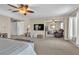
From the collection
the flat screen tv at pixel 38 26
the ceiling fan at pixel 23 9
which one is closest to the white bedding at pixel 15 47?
the flat screen tv at pixel 38 26

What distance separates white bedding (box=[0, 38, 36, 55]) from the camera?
1912 mm

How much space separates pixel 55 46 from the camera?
2.29 meters

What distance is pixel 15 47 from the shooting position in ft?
6.64

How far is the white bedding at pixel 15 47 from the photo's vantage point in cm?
191

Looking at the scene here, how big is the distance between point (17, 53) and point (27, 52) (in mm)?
161

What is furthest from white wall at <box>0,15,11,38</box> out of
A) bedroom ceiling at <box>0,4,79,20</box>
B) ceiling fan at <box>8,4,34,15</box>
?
ceiling fan at <box>8,4,34,15</box>

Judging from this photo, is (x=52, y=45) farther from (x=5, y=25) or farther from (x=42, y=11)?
(x=5, y=25)

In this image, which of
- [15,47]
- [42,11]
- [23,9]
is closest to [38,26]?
[42,11]

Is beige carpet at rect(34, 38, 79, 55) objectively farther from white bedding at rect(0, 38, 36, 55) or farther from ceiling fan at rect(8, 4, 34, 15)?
ceiling fan at rect(8, 4, 34, 15)

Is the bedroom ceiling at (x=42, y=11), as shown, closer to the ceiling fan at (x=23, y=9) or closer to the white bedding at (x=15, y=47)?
the ceiling fan at (x=23, y=9)
